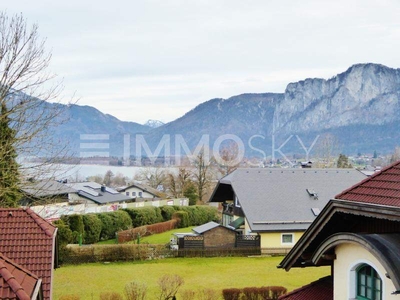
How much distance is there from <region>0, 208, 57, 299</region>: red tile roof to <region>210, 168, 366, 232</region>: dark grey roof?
2261 centimetres

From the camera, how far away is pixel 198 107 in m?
174

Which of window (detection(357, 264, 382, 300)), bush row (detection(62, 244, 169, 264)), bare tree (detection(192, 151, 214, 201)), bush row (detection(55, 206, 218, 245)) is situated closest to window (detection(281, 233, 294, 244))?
bush row (detection(62, 244, 169, 264))

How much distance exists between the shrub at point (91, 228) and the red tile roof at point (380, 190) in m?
29.9

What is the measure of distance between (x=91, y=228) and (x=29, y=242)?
25.7 meters

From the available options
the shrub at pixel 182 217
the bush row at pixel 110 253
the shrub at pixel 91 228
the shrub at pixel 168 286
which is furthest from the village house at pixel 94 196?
the shrub at pixel 168 286

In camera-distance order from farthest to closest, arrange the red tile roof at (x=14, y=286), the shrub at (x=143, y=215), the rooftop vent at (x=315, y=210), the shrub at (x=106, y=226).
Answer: the shrub at (x=143, y=215) < the shrub at (x=106, y=226) < the rooftop vent at (x=315, y=210) < the red tile roof at (x=14, y=286)

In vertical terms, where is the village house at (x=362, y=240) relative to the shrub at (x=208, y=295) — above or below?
above

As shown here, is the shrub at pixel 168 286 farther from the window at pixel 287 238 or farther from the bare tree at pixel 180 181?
the bare tree at pixel 180 181

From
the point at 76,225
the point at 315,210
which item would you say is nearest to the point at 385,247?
the point at 315,210

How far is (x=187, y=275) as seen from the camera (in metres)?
24.8

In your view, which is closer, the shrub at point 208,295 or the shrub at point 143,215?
the shrub at point 208,295

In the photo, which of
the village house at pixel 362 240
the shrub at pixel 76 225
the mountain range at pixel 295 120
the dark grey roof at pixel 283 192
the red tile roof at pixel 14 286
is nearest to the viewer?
the village house at pixel 362 240

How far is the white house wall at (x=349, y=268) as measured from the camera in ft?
18.3

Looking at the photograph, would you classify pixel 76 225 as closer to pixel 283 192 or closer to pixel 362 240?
pixel 283 192
